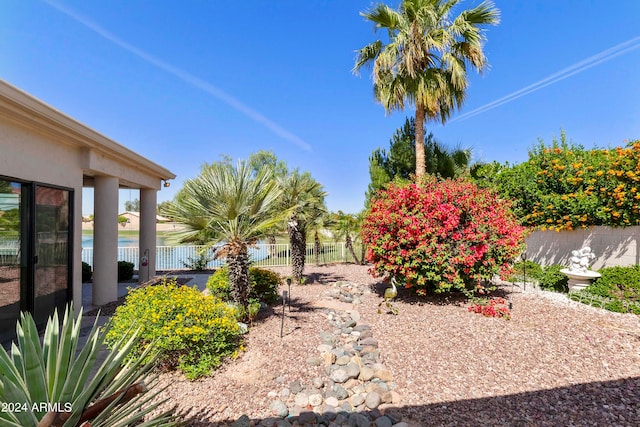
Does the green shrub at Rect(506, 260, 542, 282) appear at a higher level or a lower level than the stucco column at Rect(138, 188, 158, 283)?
lower

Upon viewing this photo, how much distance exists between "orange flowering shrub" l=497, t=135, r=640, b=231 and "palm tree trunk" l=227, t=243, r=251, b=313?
9208 mm

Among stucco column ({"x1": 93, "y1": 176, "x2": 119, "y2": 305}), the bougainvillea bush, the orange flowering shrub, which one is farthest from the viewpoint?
the orange flowering shrub

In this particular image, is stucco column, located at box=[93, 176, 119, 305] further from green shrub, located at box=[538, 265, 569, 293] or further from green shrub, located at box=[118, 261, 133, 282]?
green shrub, located at box=[538, 265, 569, 293]

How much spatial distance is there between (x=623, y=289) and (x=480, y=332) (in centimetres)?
466

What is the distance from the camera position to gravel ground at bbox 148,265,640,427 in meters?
2.87

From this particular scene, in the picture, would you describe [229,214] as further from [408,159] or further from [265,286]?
[408,159]

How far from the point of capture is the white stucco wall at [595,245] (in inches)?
311

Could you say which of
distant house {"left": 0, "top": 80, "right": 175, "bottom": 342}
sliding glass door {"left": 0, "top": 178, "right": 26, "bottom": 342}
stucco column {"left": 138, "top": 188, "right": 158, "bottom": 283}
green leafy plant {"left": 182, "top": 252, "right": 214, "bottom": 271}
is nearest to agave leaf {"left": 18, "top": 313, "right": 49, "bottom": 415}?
distant house {"left": 0, "top": 80, "right": 175, "bottom": 342}

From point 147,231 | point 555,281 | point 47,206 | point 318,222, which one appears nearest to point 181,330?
point 47,206

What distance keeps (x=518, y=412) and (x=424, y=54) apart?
10.4 meters

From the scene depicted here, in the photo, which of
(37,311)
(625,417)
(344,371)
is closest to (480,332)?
(625,417)

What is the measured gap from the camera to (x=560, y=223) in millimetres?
8891

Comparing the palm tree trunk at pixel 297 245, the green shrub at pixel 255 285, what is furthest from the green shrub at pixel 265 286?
the palm tree trunk at pixel 297 245

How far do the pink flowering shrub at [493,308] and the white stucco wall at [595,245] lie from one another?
16.0ft
